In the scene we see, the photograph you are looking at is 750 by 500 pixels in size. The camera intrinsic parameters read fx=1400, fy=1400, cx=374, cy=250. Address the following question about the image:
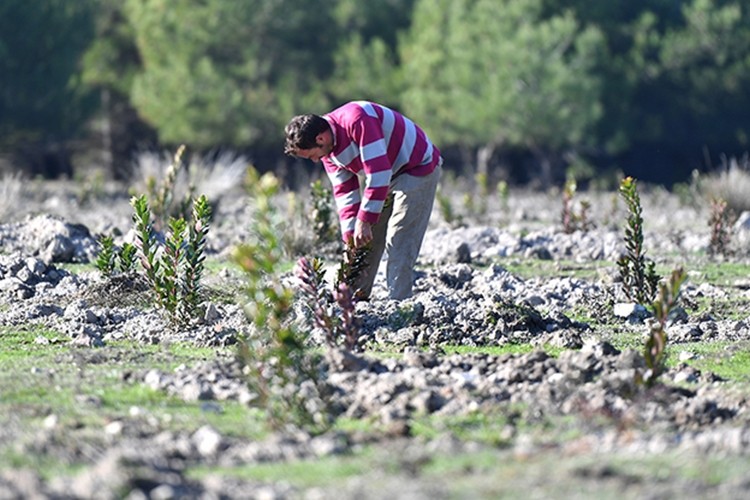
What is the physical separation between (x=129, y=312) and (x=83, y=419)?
3507mm

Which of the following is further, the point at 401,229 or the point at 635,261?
the point at 635,261

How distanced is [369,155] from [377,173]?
0.14 meters

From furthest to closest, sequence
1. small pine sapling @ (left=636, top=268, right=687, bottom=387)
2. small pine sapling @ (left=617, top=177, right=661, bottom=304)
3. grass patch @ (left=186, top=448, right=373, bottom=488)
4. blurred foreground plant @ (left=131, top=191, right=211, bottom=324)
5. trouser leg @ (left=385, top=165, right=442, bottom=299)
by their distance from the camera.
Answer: small pine sapling @ (left=617, top=177, right=661, bottom=304)
trouser leg @ (left=385, top=165, right=442, bottom=299)
blurred foreground plant @ (left=131, top=191, right=211, bottom=324)
small pine sapling @ (left=636, top=268, right=687, bottom=387)
grass patch @ (left=186, top=448, right=373, bottom=488)

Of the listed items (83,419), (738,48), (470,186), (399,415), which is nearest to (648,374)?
(399,415)

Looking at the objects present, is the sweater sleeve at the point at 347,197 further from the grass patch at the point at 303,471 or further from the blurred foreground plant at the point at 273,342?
the grass patch at the point at 303,471

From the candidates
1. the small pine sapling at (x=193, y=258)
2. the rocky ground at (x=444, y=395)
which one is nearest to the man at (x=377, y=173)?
the rocky ground at (x=444, y=395)

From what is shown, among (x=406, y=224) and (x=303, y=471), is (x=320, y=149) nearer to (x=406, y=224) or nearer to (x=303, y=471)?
(x=406, y=224)

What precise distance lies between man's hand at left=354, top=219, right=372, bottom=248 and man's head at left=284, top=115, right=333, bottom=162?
560mm

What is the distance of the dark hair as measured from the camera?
8812mm

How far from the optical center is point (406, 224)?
9.92 meters

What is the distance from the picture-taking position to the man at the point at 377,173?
9016mm

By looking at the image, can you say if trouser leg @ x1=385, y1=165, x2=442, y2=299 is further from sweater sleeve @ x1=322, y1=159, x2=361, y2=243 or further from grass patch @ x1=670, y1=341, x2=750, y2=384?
grass patch @ x1=670, y1=341, x2=750, y2=384

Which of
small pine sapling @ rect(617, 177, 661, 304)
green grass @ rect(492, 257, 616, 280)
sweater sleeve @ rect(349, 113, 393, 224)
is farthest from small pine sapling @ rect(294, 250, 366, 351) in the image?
green grass @ rect(492, 257, 616, 280)

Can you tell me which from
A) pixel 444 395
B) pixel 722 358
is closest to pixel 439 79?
pixel 722 358
